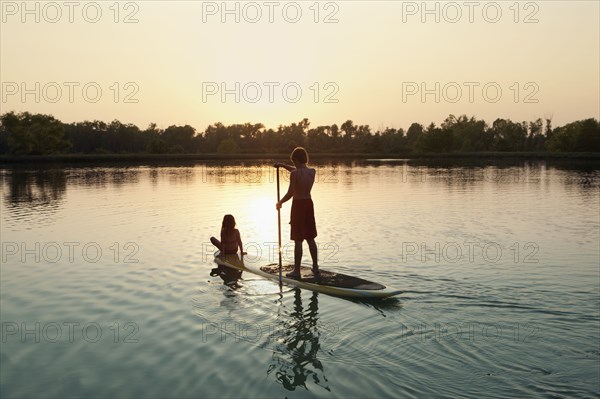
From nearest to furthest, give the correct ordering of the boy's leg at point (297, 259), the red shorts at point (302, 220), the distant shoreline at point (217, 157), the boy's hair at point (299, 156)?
the boy's hair at point (299, 156), the red shorts at point (302, 220), the boy's leg at point (297, 259), the distant shoreline at point (217, 157)

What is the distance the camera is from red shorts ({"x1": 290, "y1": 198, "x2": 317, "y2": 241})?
11.5 meters

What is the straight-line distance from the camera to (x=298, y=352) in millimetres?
8133

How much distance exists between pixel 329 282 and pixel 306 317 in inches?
66.7

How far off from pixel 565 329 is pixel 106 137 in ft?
531

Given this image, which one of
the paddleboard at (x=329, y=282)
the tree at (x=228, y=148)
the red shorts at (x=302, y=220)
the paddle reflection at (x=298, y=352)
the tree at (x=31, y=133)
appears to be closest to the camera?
the paddle reflection at (x=298, y=352)

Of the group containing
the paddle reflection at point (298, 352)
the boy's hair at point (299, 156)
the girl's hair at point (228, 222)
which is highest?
the boy's hair at point (299, 156)

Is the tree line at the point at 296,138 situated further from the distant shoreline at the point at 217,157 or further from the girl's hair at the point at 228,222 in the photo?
the girl's hair at the point at 228,222

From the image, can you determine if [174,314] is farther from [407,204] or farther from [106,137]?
[106,137]

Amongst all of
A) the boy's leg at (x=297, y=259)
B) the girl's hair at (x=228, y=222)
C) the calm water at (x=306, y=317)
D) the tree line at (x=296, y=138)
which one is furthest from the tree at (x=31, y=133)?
the boy's leg at (x=297, y=259)

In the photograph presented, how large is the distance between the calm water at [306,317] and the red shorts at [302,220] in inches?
49.0

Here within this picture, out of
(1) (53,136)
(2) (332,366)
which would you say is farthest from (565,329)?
(1) (53,136)

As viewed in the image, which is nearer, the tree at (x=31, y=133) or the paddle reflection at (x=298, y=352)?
the paddle reflection at (x=298, y=352)

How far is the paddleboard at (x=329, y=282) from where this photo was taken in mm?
10617

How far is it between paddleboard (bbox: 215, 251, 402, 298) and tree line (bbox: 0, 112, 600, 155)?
383 feet
